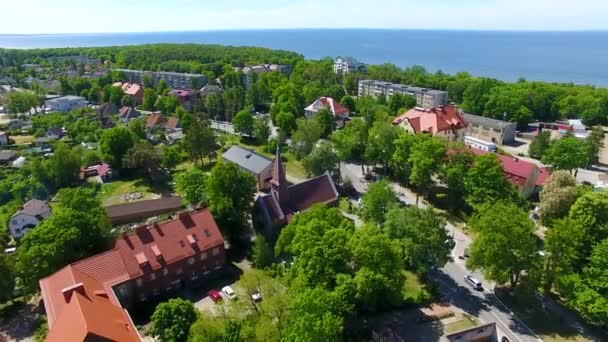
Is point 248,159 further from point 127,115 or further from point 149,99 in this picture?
point 149,99

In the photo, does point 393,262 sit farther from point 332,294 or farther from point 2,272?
point 2,272

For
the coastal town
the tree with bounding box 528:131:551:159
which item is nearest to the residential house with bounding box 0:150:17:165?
the coastal town

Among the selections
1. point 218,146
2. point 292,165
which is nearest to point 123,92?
point 218,146

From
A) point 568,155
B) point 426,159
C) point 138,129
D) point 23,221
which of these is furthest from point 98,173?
point 568,155

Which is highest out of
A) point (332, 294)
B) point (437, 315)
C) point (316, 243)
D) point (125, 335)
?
point (316, 243)

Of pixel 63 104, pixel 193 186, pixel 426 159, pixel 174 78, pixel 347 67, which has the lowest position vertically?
pixel 63 104

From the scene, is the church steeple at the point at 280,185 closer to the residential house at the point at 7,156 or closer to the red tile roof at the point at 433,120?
the red tile roof at the point at 433,120

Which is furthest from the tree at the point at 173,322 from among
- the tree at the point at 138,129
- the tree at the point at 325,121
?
the tree at the point at 138,129
